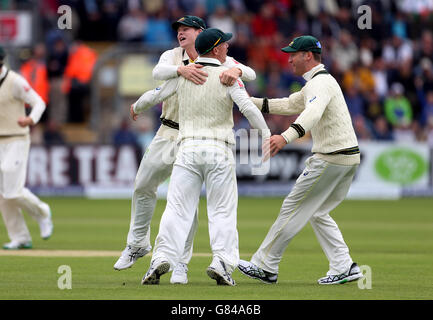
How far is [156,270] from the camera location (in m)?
9.35

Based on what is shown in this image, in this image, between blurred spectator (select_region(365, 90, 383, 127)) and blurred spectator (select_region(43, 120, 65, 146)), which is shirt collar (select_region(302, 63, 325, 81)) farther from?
blurred spectator (select_region(365, 90, 383, 127))

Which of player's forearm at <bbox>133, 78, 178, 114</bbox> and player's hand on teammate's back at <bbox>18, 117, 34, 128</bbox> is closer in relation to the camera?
player's forearm at <bbox>133, 78, 178, 114</bbox>

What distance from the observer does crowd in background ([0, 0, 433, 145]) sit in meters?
25.8

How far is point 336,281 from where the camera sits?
32.6ft

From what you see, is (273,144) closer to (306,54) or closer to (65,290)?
(306,54)

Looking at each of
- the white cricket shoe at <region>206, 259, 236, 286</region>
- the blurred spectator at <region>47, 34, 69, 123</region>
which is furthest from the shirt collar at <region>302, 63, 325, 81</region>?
the blurred spectator at <region>47, 34, 69, 123</region>

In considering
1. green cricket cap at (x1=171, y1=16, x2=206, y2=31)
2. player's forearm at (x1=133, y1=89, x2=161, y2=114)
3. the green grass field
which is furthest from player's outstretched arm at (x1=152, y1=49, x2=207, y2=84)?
the green grass field

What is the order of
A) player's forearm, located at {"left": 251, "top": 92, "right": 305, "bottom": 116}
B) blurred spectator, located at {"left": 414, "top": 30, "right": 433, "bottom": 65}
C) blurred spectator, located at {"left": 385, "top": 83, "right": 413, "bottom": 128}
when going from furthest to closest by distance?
1. blurred spectator, located at {"left": 414, "top": 30, "right": 433, "bottom": 65}
2. blurred spectator, located at {"left": 385, "top": 83, "right": 413, "bottom": 128}
3. player's forearm, located at {"left": 251, "top": 92, "right": 305, "bottom": 116}

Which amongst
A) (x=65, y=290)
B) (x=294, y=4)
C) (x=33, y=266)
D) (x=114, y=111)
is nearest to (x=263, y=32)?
(x=294, y=4)

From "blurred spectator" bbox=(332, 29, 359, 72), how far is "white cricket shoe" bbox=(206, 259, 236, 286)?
19217 mm

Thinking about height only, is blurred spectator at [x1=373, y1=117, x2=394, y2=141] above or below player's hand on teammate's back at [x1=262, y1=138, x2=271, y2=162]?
above

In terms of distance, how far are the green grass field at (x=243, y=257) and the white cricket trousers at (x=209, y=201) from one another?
14.9 inches

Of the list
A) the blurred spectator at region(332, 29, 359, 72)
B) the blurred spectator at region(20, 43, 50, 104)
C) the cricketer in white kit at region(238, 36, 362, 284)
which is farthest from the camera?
the blurred spectator at region(332, 29, 359, 72)

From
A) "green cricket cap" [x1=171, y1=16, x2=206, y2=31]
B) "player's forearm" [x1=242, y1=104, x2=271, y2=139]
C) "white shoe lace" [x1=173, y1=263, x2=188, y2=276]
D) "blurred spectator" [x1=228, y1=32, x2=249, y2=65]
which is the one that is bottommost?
"white shoe lace" [x1=173, y1=263, x2=188, y2=276]
